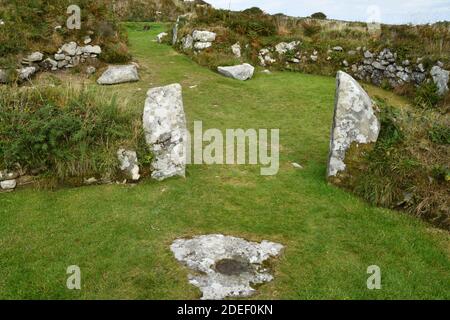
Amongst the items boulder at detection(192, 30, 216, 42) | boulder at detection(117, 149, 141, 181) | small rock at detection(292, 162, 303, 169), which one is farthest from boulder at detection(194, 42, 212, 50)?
boulder at detection(117, 149, 141, 181)

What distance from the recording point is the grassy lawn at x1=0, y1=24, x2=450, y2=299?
6035 millimetres

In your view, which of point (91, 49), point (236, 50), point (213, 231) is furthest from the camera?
point (236, 50)

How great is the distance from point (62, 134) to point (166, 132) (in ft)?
7.54

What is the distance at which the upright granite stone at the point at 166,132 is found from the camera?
9414 mm

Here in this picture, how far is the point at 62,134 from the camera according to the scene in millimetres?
9062

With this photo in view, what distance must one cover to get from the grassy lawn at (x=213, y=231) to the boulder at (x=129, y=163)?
32 cm

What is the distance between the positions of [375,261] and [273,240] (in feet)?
5.65

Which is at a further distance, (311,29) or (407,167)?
(311,29)

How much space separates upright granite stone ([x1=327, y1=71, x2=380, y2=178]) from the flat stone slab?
313cm

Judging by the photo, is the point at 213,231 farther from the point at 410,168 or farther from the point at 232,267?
the point at 410,168

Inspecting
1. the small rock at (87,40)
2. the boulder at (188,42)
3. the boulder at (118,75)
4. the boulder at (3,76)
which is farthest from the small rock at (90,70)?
the boulder at (188,42)

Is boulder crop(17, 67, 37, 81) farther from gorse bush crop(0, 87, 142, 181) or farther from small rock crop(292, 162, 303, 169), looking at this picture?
small rock crop(292, 162, 303, 169)

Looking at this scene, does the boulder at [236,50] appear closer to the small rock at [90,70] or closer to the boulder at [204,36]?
the boulder at [204,36]

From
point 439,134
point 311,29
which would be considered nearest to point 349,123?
point 439,134
